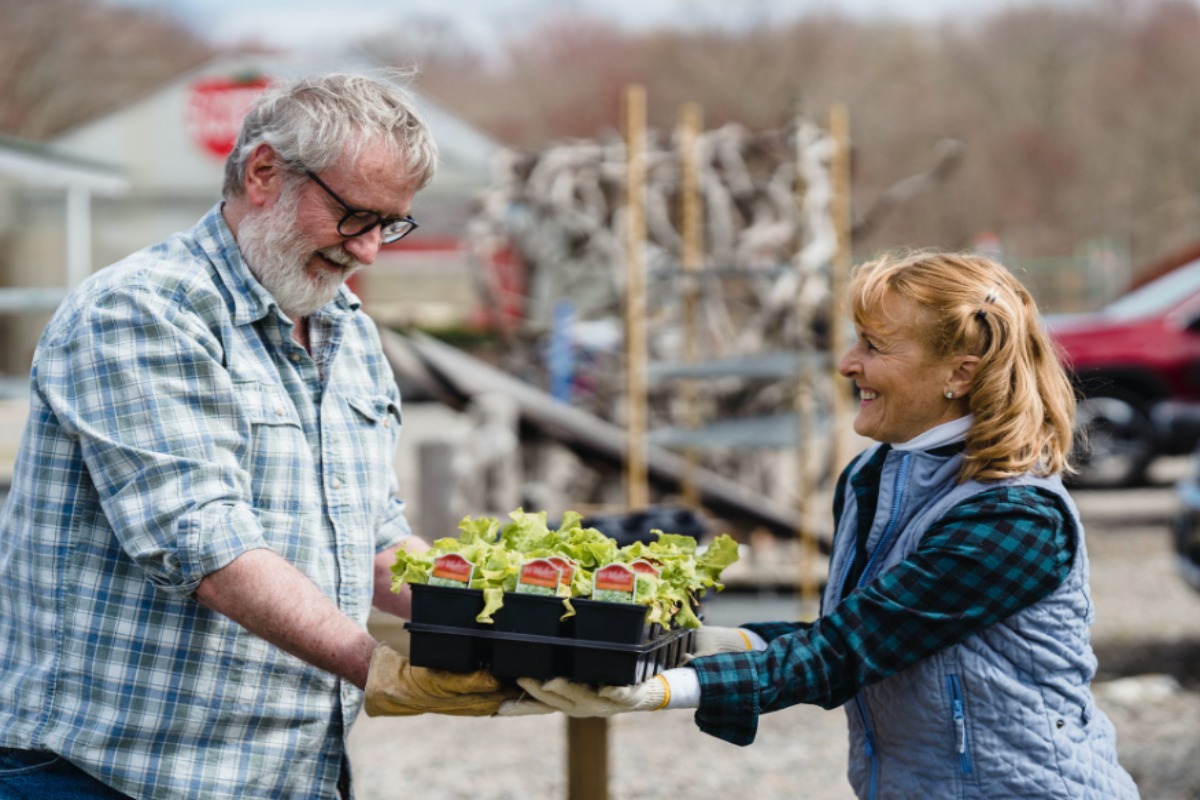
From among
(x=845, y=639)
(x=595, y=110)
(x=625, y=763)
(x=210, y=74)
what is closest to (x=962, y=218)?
(x=595, y=110)

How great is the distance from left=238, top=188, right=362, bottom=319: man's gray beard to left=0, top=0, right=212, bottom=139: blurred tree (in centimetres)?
3515

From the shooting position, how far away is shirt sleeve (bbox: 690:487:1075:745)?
84.2 inches

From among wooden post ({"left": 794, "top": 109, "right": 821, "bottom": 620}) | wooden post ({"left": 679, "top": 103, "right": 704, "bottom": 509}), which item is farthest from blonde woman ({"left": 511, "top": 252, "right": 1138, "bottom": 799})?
wooden post ({"left": 679, "top": 103, "right": 704, "bottom": 509})

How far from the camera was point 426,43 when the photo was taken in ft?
197

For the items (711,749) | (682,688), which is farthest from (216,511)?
(711,749)

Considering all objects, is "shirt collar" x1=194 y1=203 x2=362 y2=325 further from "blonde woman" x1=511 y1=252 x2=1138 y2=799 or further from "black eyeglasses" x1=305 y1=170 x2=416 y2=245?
"blonde woman" x1=511 y1=252 x2=1138 y2=799

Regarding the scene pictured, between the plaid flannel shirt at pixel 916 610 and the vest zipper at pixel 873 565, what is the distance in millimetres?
110

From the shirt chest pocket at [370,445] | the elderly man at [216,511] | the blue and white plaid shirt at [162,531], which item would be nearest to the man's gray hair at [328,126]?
the elderly man at [216,511]

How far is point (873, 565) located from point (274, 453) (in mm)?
1001

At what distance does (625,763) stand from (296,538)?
374cm

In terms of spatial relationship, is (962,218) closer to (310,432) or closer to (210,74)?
(210,74)

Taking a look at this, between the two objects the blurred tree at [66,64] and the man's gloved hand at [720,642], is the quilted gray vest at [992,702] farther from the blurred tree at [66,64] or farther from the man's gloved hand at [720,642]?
the blurred tree at [66,64]

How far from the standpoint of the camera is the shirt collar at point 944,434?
7.59 ft

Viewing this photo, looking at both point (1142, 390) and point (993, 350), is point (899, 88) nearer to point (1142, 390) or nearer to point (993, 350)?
point (1142, 390)
